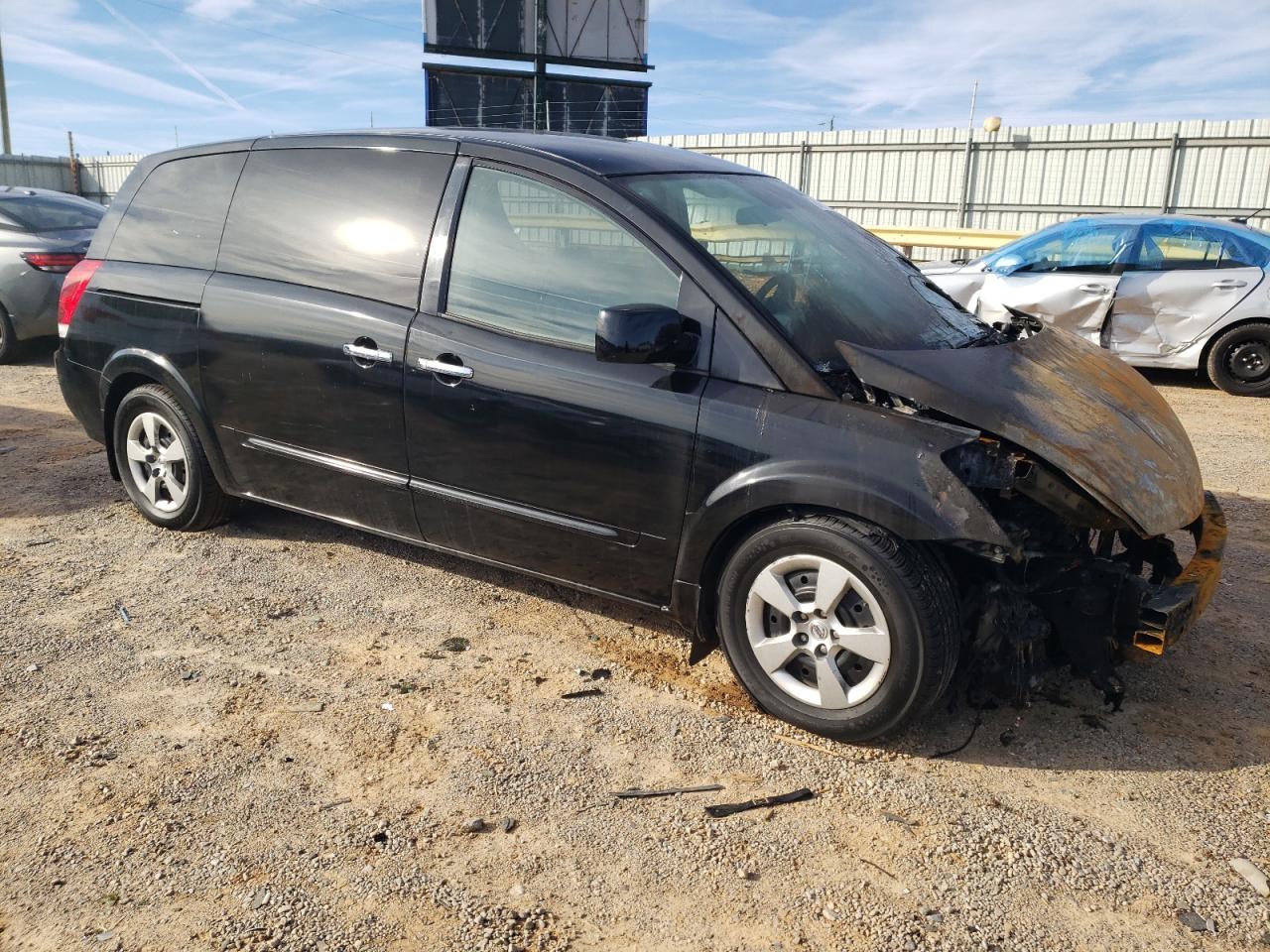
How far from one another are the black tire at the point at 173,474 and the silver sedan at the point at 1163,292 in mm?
6535

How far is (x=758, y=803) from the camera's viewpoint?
2.87m

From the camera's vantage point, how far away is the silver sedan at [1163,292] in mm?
8742

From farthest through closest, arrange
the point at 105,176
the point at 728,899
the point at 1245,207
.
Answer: the point at 105,176 < the point at 1245,207 < the point at 728,899

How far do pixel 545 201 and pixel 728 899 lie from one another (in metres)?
2.46

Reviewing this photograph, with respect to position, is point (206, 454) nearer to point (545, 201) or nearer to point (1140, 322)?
point (545, 201)

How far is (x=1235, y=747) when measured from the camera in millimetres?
3201

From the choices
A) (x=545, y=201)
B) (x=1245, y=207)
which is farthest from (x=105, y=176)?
(x=545, y=201)

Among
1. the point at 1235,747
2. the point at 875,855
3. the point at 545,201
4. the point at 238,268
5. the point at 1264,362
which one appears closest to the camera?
the point at 875,855

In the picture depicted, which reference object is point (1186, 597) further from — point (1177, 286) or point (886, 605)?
point (1177, 286)

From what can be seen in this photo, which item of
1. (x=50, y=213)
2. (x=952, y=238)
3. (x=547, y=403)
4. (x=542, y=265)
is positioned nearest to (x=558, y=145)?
(x=542, y=265)

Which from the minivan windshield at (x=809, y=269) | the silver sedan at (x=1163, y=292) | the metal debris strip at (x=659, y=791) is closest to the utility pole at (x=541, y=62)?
the silver sedan at (x=1163, y=292)

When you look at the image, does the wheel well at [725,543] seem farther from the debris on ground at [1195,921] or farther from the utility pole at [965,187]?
the utility pole at [965,187]

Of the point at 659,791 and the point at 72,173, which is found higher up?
the point at 72,173

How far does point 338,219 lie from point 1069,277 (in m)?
7.42
